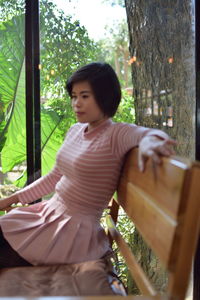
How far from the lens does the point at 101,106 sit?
1.69 metres

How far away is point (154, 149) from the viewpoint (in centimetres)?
120

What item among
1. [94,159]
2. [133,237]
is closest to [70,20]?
[94,159]

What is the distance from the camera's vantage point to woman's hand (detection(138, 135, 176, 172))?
1180mm

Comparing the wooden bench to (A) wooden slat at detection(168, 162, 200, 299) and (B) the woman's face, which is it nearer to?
(A) wooden slat at detection(168, 162, 200, 299)

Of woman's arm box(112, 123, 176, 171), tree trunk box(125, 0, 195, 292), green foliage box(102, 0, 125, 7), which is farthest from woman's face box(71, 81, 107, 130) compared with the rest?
green foliage box(102, 0, 125, 7)

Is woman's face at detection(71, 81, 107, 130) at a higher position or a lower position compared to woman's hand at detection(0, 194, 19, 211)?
higher

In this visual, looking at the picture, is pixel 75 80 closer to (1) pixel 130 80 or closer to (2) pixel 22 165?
(1) pixel 130 80

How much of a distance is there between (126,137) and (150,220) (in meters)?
0.39

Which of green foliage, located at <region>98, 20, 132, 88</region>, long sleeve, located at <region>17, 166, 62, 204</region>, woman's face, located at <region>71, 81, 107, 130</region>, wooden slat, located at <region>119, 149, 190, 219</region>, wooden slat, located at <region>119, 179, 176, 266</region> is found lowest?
long sleeve, located at <region>17, 166, 62, 204</region>

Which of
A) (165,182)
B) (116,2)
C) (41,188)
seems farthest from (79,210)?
(116,2)

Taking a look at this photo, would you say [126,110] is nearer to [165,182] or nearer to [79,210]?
[79,210]

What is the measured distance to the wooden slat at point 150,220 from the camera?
1.07 m

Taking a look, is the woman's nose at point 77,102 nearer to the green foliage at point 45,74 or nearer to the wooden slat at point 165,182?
the wooden slat at point 165,182

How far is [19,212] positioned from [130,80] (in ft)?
3.45
